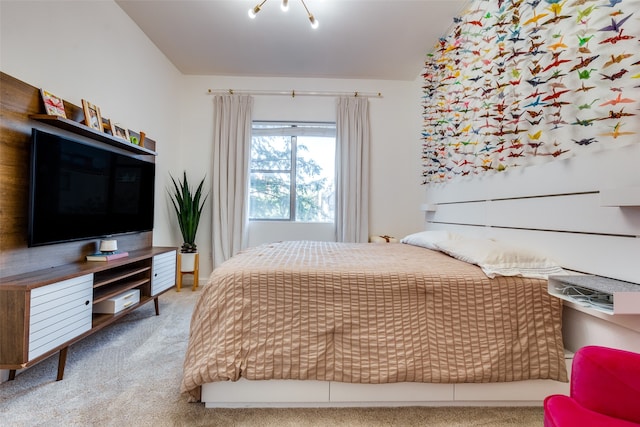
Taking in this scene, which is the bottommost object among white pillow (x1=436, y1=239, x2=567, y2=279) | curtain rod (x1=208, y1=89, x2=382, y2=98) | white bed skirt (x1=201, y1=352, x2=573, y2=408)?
white bed skirt (x1=201, y1=352, x2=573, y2=408)

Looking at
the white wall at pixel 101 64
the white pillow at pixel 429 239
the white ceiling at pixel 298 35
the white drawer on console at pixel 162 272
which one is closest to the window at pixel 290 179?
the white ceiling at pixel 298 35

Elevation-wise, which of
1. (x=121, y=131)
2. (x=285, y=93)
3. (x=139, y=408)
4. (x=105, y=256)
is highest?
(x=285, y=93)

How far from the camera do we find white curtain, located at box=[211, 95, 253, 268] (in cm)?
352

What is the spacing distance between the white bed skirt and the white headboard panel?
1.68ft

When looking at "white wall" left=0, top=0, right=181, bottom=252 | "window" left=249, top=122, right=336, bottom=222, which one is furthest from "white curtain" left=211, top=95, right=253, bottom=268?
"white wall" left=0, top=0, right=181, bottom=252

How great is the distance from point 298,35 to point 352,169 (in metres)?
1.61

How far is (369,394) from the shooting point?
1298mm

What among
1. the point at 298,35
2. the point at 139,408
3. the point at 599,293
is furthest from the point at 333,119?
the point at 139,408

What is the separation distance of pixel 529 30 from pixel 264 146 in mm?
2930

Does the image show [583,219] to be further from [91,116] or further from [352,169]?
[91,116]

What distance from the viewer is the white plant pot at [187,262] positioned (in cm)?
325

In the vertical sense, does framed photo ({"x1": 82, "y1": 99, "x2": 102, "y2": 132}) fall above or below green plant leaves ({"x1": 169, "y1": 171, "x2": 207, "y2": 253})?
above

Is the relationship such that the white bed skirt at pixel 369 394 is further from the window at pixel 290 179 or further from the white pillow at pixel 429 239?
the window at pixel 290 179

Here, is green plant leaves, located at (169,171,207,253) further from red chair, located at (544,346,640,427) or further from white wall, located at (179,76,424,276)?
red chair, located at (544,346,640,427)
